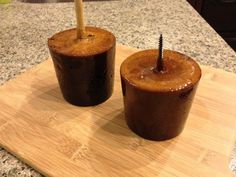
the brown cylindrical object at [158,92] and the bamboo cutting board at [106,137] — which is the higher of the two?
the brown cylindrical object at [158,92]

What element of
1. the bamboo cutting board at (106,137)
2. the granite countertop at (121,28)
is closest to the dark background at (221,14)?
the granite countertop at (121,28)

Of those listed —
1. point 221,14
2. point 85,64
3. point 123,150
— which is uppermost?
point 85,64

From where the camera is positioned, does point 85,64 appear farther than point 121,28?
No

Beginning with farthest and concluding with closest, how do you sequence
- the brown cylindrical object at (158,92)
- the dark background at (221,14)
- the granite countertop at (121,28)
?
the dark background at (221,14) < the granite countertop at (121,28) < the brown cylindrical object at (158,92)

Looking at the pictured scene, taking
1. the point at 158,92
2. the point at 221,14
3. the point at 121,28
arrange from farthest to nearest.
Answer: the point at 221,14
the point at 121,28
the point at 158,92

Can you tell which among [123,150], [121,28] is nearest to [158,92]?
[123,150]

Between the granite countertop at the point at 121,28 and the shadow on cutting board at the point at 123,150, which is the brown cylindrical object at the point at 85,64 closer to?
the shadow on cutting board at the point at 123,150

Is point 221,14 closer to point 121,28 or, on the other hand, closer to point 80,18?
point 121,28
